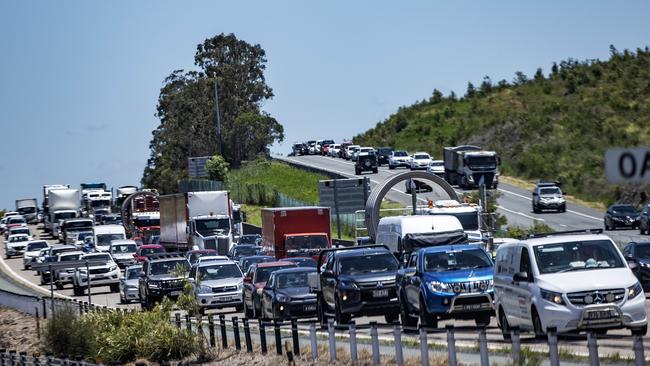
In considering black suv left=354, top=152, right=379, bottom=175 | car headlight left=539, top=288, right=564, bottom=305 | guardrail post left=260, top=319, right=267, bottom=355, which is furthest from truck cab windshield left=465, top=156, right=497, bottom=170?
car headlight left=539, top=288, right=564, bottom=305

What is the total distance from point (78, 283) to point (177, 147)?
76669 millimetres

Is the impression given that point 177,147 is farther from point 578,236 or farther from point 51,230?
point 578,236

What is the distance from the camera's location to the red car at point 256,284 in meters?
32.1

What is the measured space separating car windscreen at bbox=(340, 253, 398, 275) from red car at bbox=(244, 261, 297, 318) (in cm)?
472

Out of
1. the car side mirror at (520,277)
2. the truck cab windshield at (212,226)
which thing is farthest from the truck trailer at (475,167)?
the car side mirror at (520,277)

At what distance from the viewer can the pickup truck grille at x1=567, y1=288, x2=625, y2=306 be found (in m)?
18.8

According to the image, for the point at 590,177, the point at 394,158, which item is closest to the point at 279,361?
the point at 590,177

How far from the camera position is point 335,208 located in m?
65.2

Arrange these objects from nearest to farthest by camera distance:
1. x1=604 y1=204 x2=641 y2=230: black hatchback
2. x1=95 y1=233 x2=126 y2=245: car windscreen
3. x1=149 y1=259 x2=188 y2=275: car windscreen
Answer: x1=149 y1=259 x2=188 y2=275: car windscreen, x1=604 y1=204 x2=641 y2=230: black hatchback, x1=95 y1=233 x2=126 y2=245: car windscreen

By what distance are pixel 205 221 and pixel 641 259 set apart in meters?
27.1

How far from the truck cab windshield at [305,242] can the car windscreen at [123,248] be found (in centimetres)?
1614

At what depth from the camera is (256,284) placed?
3281 centimetres

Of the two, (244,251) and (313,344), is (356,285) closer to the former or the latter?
(313,344)

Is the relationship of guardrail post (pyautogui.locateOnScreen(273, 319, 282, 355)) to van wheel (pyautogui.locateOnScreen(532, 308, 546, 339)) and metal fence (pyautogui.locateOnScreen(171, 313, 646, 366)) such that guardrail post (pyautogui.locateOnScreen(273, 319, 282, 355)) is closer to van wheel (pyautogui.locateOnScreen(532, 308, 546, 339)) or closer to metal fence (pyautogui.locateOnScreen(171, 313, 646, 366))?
metal fence (pyautogui.locateOnScreen(171, 313, 646, 366))
